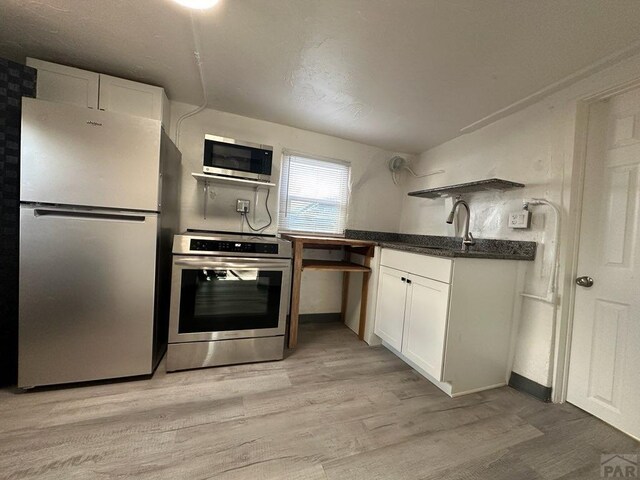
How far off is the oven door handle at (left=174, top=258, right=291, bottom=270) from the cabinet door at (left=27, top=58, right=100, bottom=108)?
1322 mm

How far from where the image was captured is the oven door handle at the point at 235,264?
5.47 feet

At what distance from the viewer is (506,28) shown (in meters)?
1.20

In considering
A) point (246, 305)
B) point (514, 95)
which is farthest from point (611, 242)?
point (246, 305)

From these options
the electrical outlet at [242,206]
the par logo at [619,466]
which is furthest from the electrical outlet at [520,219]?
the electrical outlet at [242,206]

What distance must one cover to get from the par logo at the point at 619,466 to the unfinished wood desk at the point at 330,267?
157 cm

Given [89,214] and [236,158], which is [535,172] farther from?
[89,214]

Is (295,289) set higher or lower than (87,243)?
lower

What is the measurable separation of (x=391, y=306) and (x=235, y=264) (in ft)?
4.38

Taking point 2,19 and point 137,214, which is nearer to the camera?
point 2,19

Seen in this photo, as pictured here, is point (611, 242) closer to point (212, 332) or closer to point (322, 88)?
point (322, 88)

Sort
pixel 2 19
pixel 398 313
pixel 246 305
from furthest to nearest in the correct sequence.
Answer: pixel 398 313 → pixel 246 305 → pixel 2 19

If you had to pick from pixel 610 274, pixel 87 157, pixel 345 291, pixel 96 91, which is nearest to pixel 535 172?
pixel 610 274

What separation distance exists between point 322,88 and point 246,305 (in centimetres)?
173

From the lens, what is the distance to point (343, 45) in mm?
1392
